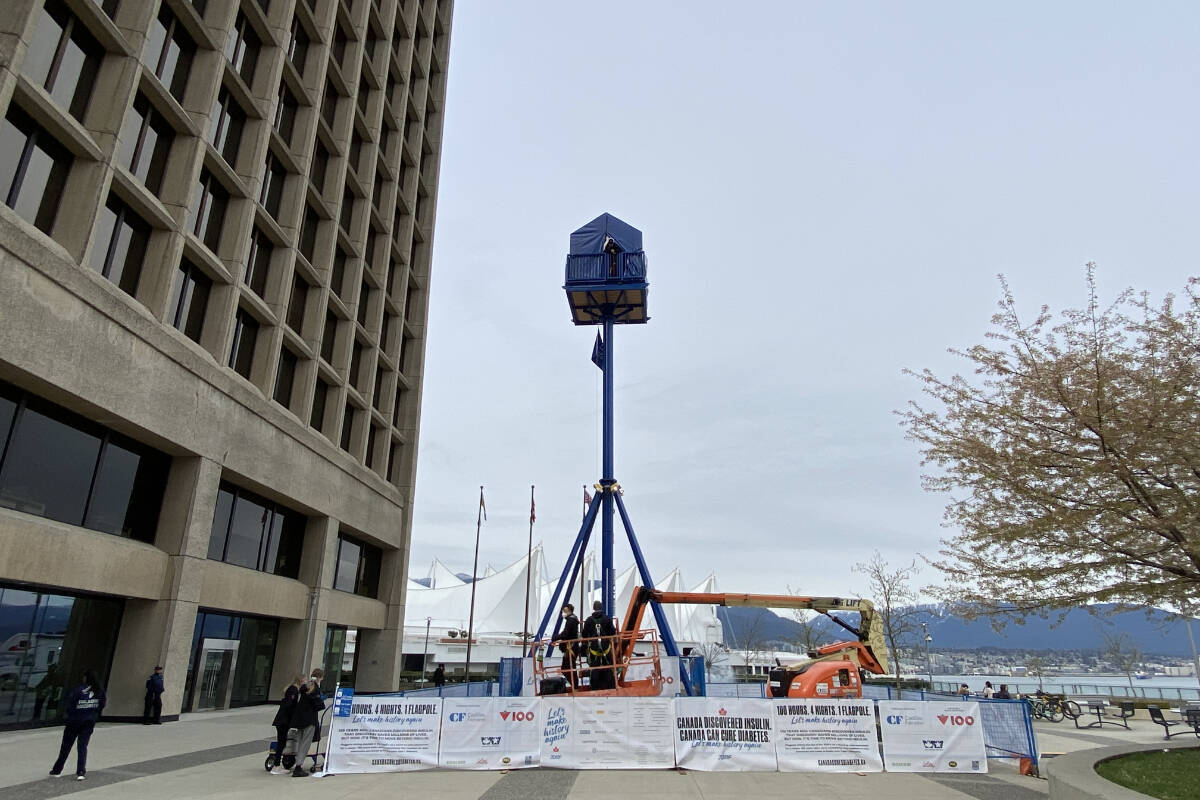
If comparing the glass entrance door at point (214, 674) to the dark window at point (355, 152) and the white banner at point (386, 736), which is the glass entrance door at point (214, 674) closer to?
the white banner at point (386, 736)

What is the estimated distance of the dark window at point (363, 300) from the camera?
115ft

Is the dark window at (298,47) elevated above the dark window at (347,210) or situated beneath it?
elevated above

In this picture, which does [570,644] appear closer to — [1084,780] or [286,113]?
[1084,780]

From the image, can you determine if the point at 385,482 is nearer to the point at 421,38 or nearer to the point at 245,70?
the point at 245,70

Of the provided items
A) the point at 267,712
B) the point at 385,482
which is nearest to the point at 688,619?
the point at 385,482

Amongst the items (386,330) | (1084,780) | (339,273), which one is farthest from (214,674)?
(1084,780)

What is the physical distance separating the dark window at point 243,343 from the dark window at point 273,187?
4.42 meters

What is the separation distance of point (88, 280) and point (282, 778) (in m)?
11.7

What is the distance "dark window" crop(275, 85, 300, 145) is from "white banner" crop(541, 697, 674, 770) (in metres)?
23.8

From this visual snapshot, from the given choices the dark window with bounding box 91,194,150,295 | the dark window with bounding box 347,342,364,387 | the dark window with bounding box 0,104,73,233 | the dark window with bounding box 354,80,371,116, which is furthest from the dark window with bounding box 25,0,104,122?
the dark window with bounding box 354,80,371,116

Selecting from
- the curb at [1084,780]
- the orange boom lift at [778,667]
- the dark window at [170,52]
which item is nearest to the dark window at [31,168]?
the dark window at [170,52]

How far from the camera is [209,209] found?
22.5 m

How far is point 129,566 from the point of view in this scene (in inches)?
699

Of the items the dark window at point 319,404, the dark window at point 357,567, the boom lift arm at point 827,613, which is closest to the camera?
the boom lift arm at point 827,613
